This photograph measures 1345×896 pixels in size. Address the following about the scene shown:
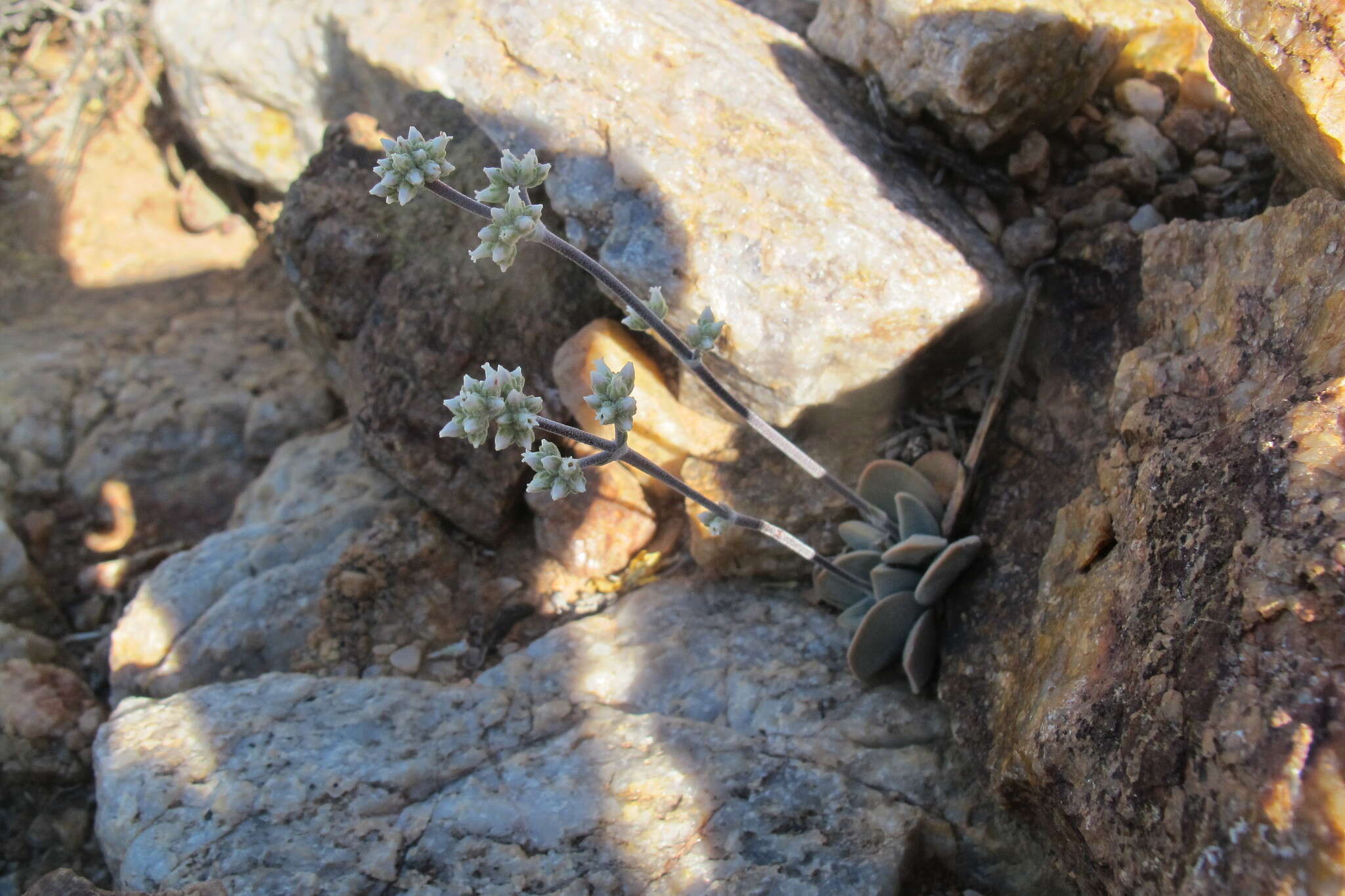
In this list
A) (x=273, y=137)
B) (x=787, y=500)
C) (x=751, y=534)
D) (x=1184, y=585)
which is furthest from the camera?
(x=273, y=137)

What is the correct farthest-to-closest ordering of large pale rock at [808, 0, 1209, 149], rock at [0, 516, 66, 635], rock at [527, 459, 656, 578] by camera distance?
rock at [0, 516, 66, 635]
rock at [527, 459, 656, 578]
large pale rock at [808, 0, 1209, 149]

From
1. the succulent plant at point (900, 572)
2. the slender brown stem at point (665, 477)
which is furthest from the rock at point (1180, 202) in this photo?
the slender brown stem at point (665, 477)

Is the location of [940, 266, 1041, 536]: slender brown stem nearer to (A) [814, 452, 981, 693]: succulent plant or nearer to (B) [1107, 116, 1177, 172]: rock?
(A) [814, 452, 981, 693]: succulent plant

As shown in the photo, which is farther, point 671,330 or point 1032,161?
point 1032,161

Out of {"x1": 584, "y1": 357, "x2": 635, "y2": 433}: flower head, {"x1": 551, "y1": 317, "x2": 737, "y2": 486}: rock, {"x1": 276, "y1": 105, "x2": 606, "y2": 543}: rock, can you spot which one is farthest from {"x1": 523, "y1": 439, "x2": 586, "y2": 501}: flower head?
{"x1": 276, "y1": 105, "x2": 606, "y2": 543}: rock

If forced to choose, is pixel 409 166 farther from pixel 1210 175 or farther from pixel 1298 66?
pixel 1210 175

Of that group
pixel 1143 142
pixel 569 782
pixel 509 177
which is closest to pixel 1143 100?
pixel 1143 142

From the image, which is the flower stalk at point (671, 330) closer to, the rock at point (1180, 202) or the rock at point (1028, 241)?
the rock at point (1028, 241)
